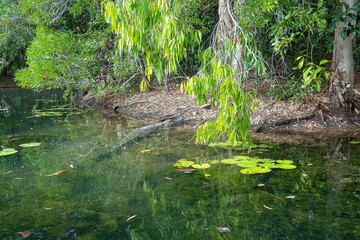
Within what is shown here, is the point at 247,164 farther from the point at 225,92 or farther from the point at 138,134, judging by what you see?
the point at 138,134

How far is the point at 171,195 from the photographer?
287 centimetres

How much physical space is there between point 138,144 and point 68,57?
4856 mm

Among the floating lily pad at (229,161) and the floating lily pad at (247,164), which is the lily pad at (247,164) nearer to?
the floating lily pad at (247,164)

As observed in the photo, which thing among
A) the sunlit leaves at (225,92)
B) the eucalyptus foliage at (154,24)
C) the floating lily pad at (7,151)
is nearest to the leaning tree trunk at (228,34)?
the sunlit leaves at (225,92)

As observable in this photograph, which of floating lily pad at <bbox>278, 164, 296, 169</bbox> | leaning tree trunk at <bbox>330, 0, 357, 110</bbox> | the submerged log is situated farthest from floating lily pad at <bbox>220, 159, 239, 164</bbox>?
leaning tree trunk at <bbox>330, 0, 357, 110</bbox>

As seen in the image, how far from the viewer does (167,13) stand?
3.17m

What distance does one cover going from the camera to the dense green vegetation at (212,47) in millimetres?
3217

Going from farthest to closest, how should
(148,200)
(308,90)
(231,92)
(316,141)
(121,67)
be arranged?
(121,67) → (308,90) → (316,141) → (231,92) → (148,200)

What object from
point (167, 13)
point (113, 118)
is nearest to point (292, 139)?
point (167, 13)

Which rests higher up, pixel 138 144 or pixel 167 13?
pixel 167 13

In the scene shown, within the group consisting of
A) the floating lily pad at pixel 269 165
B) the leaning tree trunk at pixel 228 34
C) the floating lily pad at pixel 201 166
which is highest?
the leaning tree trunk at pixel 228 34

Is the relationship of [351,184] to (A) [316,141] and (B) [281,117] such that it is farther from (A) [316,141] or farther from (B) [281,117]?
(B) [281,117]

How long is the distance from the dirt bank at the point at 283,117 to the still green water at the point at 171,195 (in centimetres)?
64

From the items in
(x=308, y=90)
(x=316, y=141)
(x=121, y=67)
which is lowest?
(x=316, y=141)
